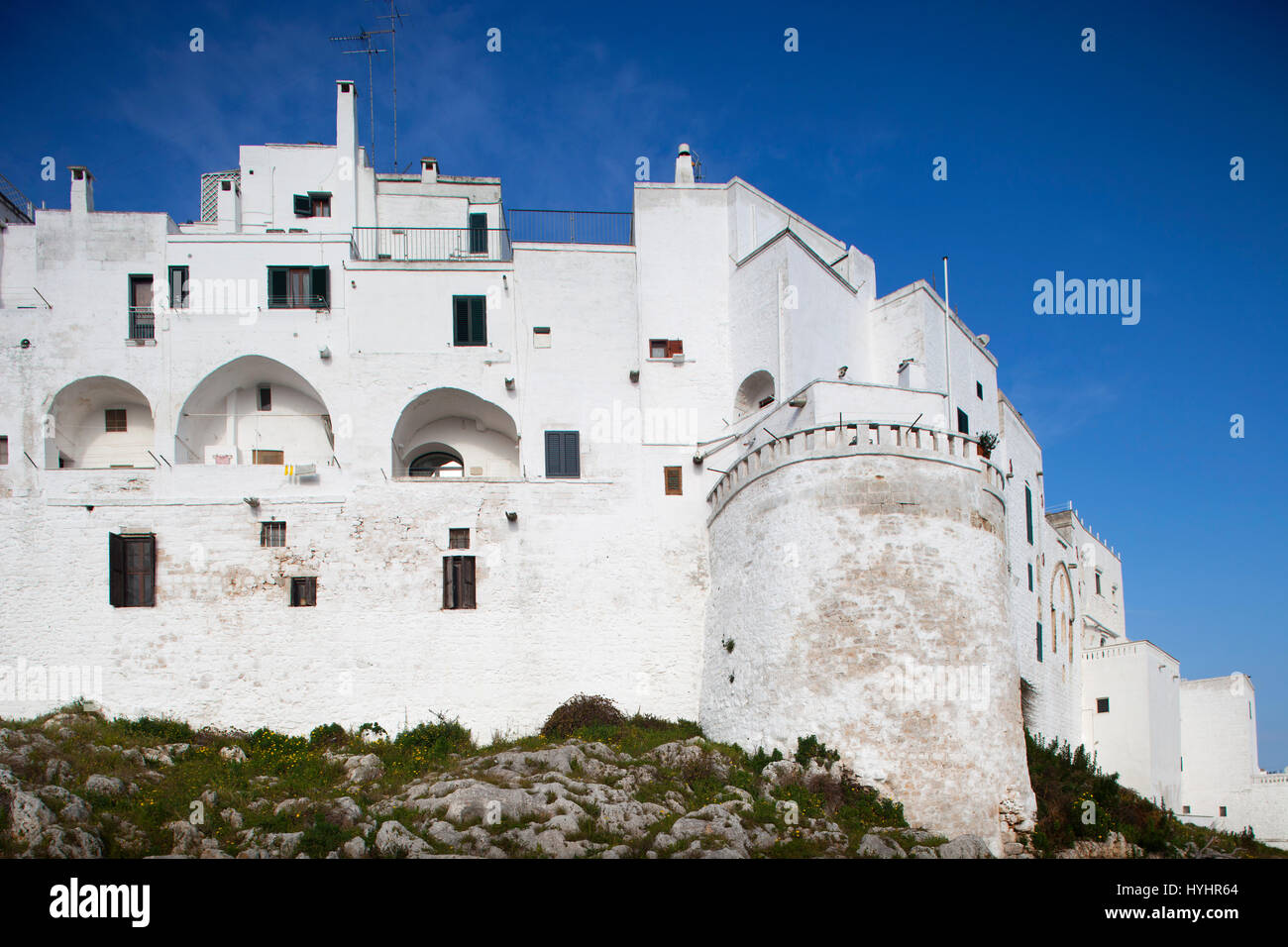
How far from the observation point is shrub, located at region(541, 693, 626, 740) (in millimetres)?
27531

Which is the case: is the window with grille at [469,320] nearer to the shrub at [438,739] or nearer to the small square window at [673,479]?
the small square window at [673,479]

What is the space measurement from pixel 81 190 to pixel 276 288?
7079mm

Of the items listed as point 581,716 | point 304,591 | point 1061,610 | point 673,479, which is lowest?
point 581,716

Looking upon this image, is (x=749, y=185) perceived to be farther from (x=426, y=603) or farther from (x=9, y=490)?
(x=9, y=490)

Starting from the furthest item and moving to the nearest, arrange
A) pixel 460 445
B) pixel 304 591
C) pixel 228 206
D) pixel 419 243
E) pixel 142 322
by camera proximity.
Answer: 1. pixel 419 243
2. pixel 228 206
3. pixel 460 445
4. pixel 142 322
5. pixel 304 591

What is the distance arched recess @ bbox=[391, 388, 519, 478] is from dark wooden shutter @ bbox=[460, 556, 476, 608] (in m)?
4.57

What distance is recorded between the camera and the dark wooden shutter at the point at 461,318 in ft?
106

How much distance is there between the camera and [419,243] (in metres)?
37.0

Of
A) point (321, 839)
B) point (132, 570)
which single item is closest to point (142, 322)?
point (132, 570)

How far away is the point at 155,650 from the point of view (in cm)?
2792

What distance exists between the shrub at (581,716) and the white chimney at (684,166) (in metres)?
19.0

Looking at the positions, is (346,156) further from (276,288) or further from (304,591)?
(304,591)
